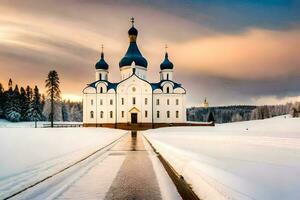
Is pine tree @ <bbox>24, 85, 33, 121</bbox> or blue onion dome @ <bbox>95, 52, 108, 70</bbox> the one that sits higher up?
blue onion dome @ <bbox>95, 52, 108, 70</bbox>

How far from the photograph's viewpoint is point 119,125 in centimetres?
8512

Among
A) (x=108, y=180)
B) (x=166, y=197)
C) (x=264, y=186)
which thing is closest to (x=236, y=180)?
(x=264, y=186)

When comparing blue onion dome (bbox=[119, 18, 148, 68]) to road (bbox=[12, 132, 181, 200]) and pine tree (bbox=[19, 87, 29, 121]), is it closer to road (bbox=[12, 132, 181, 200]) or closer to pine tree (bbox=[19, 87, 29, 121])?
pine tree (bbox=[19, 87, 29, 121])

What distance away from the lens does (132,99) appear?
86.1 meters

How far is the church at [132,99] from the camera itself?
3381 inches

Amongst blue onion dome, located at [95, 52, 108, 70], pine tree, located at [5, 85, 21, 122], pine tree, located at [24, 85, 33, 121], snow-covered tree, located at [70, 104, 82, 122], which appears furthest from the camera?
snow-covered tree, located at [70, 104, 82, 122]

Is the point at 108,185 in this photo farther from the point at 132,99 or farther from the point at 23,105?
the point at 23,105

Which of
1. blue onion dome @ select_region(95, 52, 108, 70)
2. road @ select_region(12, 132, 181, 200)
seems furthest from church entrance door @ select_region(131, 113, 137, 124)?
road @ select_region(12, 132, 181, 200)

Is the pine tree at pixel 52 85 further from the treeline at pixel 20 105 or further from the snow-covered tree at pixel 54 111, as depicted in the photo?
the snow-covered tree at pixel 54 111

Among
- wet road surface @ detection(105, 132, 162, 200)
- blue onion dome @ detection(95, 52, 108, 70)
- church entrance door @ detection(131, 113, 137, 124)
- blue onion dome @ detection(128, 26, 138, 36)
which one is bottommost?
wet road surface @ detection(105, 132, 162, 200)

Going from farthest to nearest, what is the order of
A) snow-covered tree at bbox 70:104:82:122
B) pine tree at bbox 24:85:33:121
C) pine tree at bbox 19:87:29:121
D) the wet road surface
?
snow-covered tree at bbox 70:104:82:122
pine tree at bbox 19:87:29:121
pine tree at bbox 24:85:33:121
the wet road surface

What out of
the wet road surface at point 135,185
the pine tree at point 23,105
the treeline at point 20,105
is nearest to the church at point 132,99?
the treeline at point 20,105

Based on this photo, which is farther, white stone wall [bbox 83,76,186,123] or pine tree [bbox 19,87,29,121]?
pine tree [bbox 19,87,29,121]

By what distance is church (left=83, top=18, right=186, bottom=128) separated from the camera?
8588cm
